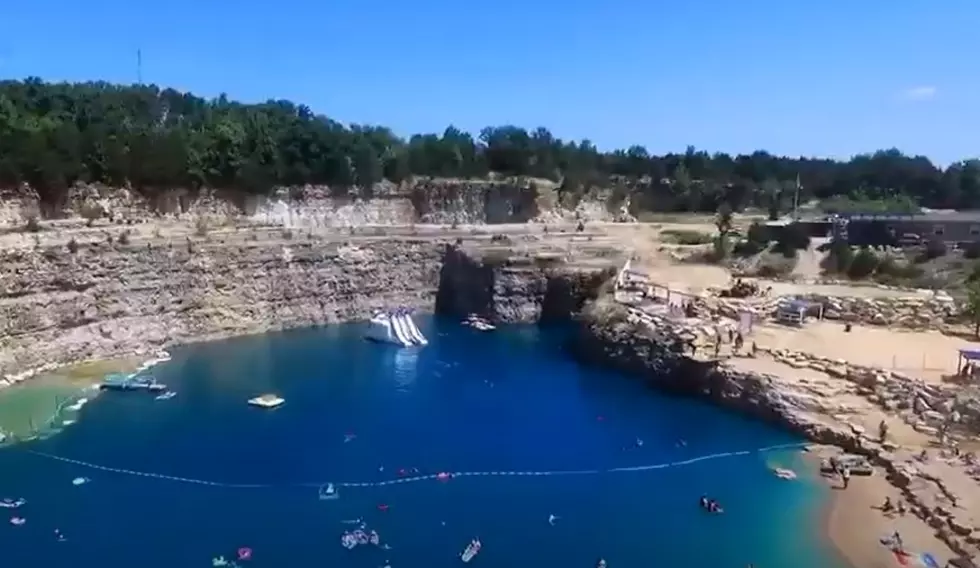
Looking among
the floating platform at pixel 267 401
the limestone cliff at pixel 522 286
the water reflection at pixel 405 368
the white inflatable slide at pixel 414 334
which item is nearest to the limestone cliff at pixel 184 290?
the limestone cliff at pixel 522 286

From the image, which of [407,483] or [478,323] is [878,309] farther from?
[407,483]

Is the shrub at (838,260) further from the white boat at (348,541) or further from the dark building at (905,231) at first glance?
the white boat at (348,541)

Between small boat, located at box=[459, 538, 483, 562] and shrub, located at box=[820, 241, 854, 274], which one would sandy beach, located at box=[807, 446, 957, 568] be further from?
shrub, located at box=[820, 241, 854, 274]

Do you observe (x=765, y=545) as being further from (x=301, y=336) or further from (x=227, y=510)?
(x=301, y=336)

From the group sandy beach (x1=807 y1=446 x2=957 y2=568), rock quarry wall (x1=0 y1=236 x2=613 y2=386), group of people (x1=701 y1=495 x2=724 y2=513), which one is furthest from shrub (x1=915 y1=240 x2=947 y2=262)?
group of people (x1=701 y1=495 x2=724 y2=513)

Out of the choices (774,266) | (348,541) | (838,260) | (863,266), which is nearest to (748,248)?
(774,266)
